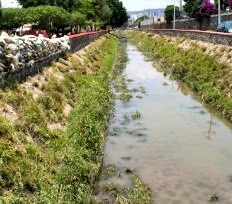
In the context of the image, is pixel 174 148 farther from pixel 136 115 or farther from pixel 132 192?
pixel 136 115

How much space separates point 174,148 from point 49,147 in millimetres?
4947

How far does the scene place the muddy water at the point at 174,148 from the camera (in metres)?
12.5

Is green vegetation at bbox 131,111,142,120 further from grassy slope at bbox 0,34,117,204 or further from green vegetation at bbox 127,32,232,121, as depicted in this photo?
green vegetation at bbox 127,32,232,121

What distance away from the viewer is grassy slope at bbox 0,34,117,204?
10102 mm

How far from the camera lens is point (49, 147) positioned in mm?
12836

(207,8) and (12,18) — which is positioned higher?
(207,8)

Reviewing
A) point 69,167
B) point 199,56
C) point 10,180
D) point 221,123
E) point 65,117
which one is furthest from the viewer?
point 199,56

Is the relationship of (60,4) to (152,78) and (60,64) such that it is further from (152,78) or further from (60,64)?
(60,64)

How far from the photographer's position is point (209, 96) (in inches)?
936

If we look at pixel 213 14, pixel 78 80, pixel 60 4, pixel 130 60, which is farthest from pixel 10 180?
pixel 213 14

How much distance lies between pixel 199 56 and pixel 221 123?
49.1 feet

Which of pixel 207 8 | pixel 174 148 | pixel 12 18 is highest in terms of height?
pixel 207 8

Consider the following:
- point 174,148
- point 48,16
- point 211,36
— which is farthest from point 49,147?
point 48,16

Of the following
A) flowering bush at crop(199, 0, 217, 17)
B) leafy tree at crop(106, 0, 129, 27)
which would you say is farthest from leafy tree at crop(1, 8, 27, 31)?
leafy tree at crop(106, 0, 129, 27)
